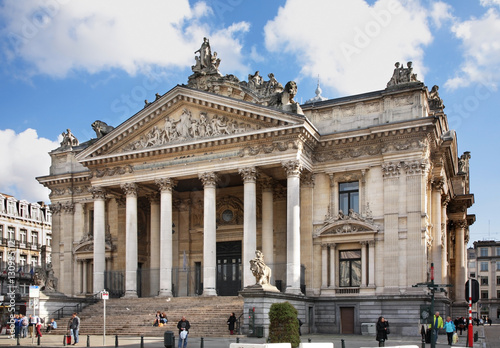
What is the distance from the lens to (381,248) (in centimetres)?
3938

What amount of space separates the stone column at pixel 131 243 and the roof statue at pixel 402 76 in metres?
19.4

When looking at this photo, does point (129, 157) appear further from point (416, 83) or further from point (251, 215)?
point (416, 83)

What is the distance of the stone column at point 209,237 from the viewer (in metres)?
40.4

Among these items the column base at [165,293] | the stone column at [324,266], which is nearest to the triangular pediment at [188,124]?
the stone column at [324,266]

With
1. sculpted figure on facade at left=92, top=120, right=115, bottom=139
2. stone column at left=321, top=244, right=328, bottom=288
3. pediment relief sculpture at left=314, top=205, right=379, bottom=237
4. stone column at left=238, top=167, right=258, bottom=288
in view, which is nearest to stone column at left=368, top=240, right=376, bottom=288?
pediment relief sculpture at left=314, top=205, right=379, bottom=237

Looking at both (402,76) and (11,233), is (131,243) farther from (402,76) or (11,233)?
(11,233)

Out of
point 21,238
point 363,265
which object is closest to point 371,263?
point 363,265

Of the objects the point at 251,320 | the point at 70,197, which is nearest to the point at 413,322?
the point at 251,320

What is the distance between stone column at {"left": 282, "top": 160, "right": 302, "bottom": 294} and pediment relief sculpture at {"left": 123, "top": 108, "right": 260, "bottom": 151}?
3994mm

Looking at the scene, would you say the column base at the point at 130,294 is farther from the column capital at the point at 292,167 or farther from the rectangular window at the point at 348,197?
the rectangular window at the point at 348,197

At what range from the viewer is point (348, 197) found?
41.6 metres

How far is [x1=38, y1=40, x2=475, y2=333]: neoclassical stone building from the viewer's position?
38.9 metres

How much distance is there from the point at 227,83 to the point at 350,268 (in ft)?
51.5

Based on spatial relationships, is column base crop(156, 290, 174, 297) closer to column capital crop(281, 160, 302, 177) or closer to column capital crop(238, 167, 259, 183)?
column capital crop(238, 167, 259, 183)
